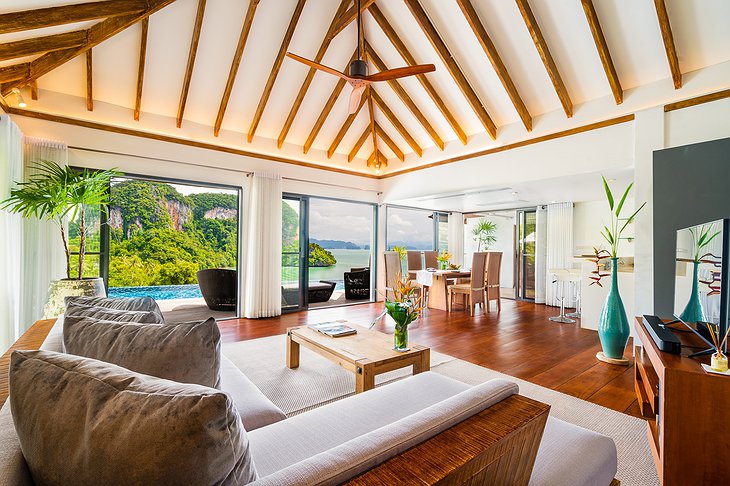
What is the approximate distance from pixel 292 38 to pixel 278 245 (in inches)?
121

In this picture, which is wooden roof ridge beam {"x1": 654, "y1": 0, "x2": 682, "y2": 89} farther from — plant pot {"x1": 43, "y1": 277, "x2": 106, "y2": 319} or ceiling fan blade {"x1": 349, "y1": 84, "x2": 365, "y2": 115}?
plant pot {"x1": 43, "y1": 277, "x2": 106, "y2": 319}

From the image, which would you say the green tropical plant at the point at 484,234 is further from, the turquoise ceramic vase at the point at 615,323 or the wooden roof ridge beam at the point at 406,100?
the turquoise ceramic vase at the point at 615,323

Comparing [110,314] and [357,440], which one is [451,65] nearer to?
[110,314]

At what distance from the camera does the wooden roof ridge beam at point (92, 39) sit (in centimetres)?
346

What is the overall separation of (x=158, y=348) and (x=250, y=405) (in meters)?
0.64

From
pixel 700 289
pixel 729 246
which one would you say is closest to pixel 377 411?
pixel 729 246

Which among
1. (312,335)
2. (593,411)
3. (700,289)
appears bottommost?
(593,411)

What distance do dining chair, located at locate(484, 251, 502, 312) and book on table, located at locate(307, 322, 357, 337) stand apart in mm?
3922

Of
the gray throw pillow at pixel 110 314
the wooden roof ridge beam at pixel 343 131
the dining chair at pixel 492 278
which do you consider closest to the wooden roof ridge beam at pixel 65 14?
the gray throw pillow at pixel 110 314

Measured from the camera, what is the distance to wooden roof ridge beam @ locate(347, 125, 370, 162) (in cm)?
675

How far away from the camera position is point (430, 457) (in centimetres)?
78

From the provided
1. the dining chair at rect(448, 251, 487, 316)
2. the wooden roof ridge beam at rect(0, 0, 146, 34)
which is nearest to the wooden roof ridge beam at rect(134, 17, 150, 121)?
the wooden roof ridge beam at rect(0, 0, 146, 34)

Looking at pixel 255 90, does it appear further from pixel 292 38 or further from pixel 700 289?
pixel 700 289

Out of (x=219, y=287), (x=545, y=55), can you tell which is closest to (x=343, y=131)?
(x=545, y=55)
